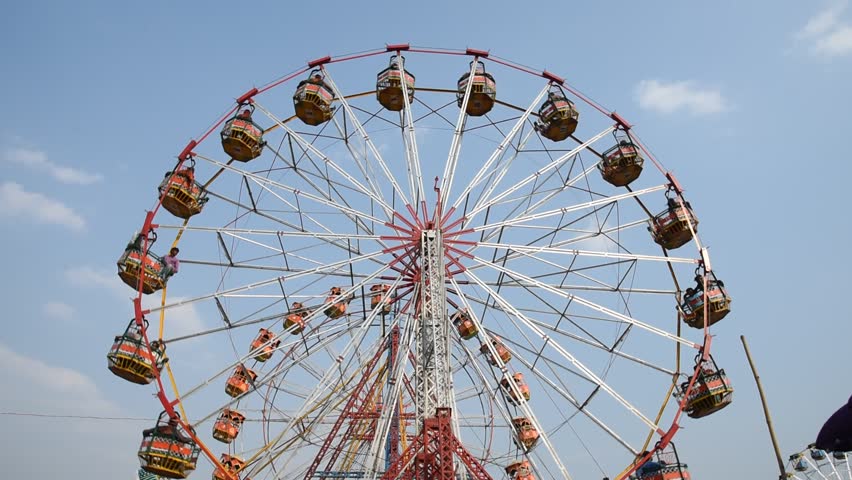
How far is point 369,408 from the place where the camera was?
23344 millimetres

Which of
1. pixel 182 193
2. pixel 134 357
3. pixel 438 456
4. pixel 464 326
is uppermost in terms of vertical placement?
pixel 182 193

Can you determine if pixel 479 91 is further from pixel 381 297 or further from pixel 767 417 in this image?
pixel 767 417

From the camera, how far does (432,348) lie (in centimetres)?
1570

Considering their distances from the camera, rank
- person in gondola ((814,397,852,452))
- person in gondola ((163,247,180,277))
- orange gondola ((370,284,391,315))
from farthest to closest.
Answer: person in gondola ((163,247,180,277)) → orange gondola ((370,284,391,315)) → person in gondola ((814,397,852,452))

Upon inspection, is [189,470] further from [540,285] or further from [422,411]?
[540,285]

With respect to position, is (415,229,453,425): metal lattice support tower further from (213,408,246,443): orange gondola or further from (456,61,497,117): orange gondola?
(213,408,246,443): orange gondola

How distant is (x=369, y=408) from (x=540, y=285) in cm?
858

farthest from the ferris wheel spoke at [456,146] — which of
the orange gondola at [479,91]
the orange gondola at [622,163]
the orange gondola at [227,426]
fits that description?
the orange gondola at [227,426]

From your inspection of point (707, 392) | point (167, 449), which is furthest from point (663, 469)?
point (167, 449)

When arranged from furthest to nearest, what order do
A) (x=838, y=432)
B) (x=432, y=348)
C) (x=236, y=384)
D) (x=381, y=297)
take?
(x=236, y=384) < (x=381, y=297) < (x=432, y=348) < (x=838, y=432)

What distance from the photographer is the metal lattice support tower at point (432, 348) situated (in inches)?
603

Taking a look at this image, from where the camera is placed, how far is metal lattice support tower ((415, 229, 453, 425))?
1530 centimetres

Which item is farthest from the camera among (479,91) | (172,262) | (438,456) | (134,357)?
(479,91)

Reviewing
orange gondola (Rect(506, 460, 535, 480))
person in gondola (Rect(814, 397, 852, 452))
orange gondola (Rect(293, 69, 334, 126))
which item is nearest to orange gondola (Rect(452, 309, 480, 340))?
orange gondola (Rect(506, 460, 535, 480))
